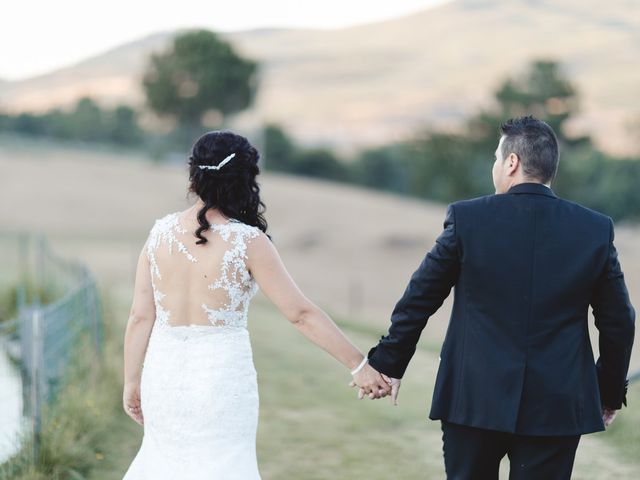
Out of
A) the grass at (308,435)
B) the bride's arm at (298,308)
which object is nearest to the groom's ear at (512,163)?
the bride's arm at (298,308)

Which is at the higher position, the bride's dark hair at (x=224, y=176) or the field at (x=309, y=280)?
the bride's dark hair at (x=224, y=176)

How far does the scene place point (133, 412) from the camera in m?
4.50

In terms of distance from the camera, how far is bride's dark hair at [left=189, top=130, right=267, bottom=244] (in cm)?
403

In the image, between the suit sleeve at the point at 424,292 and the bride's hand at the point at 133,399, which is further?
the bride's hand at the point at 133,399

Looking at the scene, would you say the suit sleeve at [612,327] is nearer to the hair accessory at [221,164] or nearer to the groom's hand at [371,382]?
the groom's hand at [371,382]

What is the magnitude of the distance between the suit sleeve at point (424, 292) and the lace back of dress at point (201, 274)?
649 millimetres

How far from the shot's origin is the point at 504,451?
388 cm

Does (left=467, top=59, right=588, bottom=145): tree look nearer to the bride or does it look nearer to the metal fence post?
the metal fence post

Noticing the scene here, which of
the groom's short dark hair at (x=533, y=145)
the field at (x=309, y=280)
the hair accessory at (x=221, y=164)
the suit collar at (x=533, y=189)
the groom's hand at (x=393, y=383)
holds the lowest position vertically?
the field at (x=309, y=280)

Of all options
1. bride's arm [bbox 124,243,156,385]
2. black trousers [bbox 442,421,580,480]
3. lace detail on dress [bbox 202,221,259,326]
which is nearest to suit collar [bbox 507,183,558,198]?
black trousers [bbox 442,421,580,480]

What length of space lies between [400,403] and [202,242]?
590 centimetres

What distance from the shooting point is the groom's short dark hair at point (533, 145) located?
3.76m

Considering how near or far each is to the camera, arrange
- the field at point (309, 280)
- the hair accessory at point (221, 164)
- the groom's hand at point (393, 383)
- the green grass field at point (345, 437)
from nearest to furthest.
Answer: the hair accessory at point (221, 164), the groom's hand at point (393, 383), the green grass field at point (345, 437), the field at point (309, 280)

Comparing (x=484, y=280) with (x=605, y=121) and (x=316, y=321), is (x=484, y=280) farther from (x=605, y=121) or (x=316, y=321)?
(x=605, y=121)
